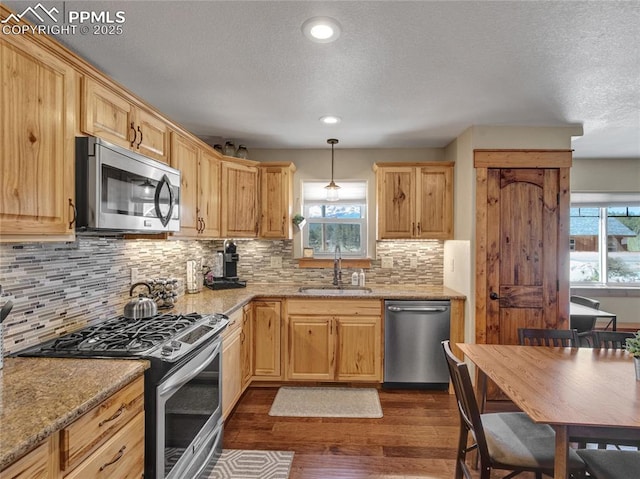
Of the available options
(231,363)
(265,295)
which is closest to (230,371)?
(231,363)

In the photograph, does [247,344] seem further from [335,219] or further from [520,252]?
[520,252]

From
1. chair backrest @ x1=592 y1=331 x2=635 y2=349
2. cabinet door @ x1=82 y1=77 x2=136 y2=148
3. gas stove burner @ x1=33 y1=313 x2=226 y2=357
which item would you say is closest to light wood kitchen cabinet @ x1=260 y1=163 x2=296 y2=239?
gas stove burner @ x1=33 y1=313 x2=226 y2=357

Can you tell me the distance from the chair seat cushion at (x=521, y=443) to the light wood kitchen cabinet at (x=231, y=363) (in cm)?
173

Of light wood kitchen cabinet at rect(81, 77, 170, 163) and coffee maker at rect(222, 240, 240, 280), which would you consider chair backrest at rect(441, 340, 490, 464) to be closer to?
light wood kitchen cabinet at rect(81, 77, 170, 163)

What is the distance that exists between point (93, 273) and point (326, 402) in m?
2.13

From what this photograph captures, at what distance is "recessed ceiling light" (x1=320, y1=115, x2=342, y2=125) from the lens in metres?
2.97

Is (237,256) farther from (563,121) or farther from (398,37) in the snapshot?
(563,121)

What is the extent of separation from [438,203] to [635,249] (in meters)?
3.63

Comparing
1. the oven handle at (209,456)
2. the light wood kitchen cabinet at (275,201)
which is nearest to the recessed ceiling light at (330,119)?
the light wood kitchen cabinet at (275,201)

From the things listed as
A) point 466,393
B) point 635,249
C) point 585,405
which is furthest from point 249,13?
point 635,249

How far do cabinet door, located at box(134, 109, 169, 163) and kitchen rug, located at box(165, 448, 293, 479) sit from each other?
6.62 feet

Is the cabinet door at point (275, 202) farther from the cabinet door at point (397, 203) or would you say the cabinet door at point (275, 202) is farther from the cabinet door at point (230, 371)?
the cabinet door at point (230, 371)

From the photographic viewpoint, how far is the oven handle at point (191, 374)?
1.63 m

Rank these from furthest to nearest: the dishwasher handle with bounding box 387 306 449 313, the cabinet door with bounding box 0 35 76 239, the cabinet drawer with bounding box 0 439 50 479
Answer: the dishwasher handle with bounding box 387 306 449 313 < the cabinet door with bounding box 0 35 76 239 < the cabinet drawer with bounding box 0 439 50 479
